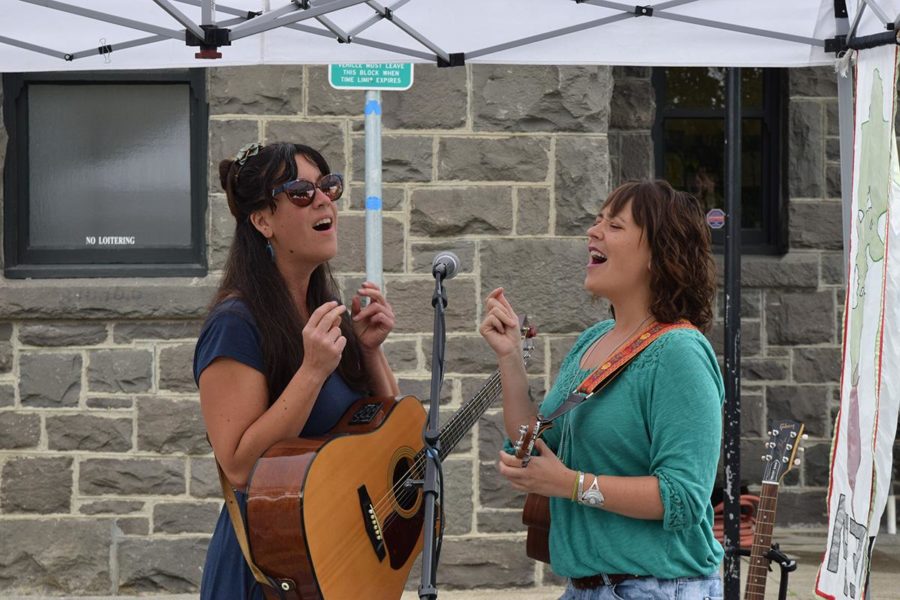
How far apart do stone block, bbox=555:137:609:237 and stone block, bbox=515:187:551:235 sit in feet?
0.20

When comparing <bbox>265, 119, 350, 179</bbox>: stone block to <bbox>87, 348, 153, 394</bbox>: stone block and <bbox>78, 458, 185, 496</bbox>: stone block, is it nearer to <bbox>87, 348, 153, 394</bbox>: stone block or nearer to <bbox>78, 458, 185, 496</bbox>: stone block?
<bbox>87, 348, 153, 394</bbox>: stone block

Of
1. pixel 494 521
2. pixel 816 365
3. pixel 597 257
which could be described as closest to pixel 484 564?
pixel 494 521

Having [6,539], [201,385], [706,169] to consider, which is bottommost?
[6,539]

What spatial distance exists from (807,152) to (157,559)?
469 centimetres

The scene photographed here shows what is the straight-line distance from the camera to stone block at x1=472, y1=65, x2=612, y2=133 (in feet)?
20.9

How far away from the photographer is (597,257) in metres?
2.95

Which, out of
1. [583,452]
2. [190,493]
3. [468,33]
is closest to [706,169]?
[190,493]

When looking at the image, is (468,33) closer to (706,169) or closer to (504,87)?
(504,87)

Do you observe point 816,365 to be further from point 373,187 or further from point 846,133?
point 846,133

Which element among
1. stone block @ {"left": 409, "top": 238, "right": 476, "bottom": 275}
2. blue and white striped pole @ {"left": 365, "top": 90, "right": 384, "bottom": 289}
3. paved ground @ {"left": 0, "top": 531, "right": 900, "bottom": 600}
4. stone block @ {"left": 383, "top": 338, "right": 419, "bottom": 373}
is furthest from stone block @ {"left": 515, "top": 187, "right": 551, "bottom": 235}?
paved ground @ {"left": 0, "top": 531, "right": 900, "bottom": 600}

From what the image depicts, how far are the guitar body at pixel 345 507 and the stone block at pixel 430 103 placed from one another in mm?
3041

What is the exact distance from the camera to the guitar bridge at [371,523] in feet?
10.2

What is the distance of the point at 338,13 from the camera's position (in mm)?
4148

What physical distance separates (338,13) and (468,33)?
0.42 meters
